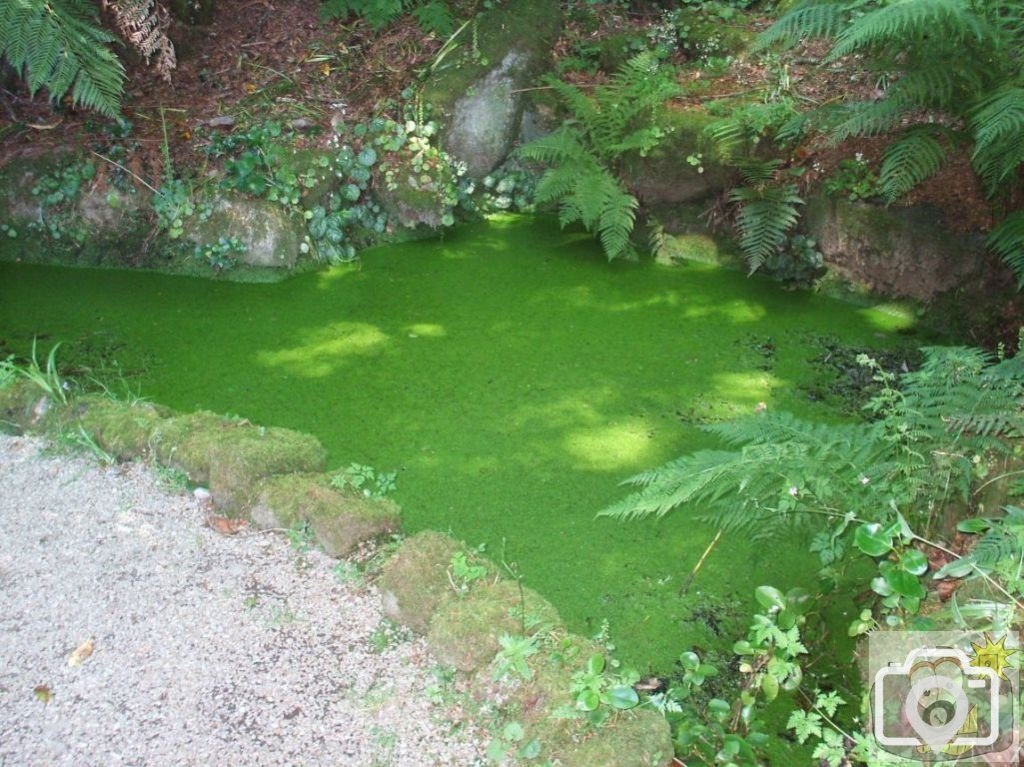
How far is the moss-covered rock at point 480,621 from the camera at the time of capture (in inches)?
84.8

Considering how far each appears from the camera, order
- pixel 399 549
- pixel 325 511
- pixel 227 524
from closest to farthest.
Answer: pixel 399 549
pixel 325 511
pixel 227 524

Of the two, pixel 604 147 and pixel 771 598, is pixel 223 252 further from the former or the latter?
pixel 771 598

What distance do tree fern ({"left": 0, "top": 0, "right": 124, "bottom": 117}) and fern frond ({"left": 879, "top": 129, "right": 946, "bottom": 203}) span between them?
3200 mm

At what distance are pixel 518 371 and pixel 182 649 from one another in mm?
1633

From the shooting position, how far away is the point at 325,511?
2561mm

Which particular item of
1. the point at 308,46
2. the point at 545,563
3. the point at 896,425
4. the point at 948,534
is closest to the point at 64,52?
the point at 308,46

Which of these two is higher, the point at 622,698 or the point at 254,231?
the point at 254,231

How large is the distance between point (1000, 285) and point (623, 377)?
63.7 inches

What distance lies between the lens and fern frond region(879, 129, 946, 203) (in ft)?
11.4

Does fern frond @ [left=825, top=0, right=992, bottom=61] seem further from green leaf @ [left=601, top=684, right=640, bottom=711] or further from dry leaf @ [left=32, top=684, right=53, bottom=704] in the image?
dry leaf @ [left=32, top=684, right=53, bottom=704]

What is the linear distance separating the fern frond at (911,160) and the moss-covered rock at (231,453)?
7.87ft

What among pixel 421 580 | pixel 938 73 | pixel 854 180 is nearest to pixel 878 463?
pixel 421 580

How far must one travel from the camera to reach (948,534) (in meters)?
2.43
